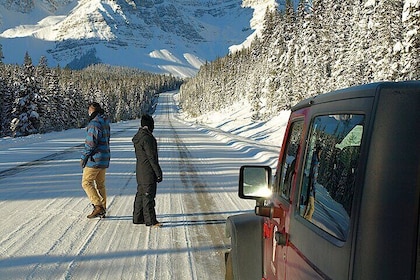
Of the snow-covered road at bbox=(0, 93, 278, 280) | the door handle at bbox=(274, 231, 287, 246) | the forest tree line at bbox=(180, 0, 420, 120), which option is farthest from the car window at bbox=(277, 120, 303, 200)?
the forest tree line at bbox=(180, 0, 420, 120)

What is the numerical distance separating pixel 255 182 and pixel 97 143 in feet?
13.8

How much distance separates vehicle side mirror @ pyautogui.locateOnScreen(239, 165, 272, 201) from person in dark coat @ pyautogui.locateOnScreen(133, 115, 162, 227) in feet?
10.6

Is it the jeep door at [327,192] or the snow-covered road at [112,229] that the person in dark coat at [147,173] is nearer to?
the snow-covered road at [112,229]

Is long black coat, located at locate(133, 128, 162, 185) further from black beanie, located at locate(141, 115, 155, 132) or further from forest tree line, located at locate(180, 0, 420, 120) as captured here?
forest tree line, located at locate(180, 0, 420, 120)

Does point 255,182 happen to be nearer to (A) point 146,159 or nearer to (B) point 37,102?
(A) point 146,159

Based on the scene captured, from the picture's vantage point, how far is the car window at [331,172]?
155 cm

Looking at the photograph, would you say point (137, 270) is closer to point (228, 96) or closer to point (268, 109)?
point (268, 109)

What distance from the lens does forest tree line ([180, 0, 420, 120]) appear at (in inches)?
882

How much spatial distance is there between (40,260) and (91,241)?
88 centimetres

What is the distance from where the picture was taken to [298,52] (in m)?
43.4

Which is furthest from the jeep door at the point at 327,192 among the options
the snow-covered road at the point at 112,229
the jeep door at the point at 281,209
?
the snow-covered road at the point at 112,229

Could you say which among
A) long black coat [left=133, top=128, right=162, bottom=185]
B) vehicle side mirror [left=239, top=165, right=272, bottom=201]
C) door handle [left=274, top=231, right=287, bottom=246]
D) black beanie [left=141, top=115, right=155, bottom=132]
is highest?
black beanie [left=141, top=115, right=155, bottom=132]

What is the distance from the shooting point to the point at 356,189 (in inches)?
57.1

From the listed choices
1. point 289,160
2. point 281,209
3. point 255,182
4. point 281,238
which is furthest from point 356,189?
point 255,182
